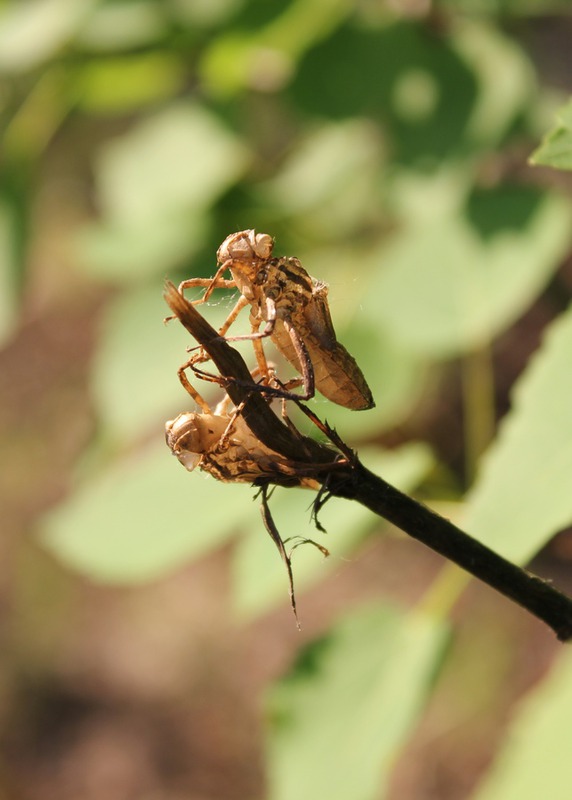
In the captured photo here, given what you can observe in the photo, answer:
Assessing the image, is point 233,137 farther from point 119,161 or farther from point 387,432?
point 387,432

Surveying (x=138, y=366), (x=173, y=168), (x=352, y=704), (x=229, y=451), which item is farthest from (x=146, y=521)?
(x=173, y=168)

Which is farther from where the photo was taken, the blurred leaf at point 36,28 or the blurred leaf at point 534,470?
the blurred leaf at point 36,28

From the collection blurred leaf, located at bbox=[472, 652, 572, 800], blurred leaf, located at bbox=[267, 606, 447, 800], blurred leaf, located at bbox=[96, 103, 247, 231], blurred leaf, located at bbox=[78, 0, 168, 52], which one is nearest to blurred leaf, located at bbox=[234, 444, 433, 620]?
blurred leaf, located at bbox=[267, 606, 447, 800]

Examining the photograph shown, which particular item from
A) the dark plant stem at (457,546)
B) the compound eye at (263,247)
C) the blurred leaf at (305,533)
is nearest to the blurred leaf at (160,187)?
the blurred leaf at (305,533)

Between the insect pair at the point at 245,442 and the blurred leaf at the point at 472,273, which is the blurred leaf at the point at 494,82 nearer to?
the blurred leaf at the point at 472,273

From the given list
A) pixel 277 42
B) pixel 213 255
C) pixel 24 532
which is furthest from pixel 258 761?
pixel 277 42

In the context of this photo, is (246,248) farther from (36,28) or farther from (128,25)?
(128,25)
